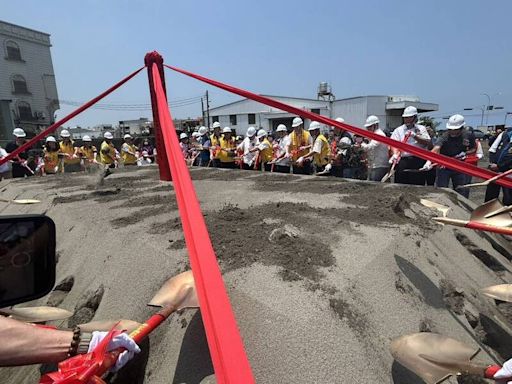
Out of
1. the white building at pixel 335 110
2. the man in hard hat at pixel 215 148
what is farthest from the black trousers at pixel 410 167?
the white building at pixel 335 110

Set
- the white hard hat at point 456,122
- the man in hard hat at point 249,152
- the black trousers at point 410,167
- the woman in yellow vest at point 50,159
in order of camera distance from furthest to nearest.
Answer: the woman in yellow vest at point 50,159, the man in hard hat at point 249,152, the black trousers at point 410,167, the white hard hat at point 456,122

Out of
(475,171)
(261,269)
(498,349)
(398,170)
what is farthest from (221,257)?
(398,170)

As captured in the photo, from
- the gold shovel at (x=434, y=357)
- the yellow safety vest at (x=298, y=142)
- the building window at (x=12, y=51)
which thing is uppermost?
the building window at (x=12, y=51)

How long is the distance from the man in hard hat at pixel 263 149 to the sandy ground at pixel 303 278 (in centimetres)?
417

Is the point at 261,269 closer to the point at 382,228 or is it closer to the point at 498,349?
the point at 382,228

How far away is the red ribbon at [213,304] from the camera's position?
3.71ft

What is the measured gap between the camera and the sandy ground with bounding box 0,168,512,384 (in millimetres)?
1796

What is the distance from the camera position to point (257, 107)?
38031 mm

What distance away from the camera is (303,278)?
2197mm

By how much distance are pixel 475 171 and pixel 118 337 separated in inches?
112

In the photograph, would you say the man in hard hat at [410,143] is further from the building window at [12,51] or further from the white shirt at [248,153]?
the building window at [12,51]

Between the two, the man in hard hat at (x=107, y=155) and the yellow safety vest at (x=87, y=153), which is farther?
the yellow safety vest at (x=87, y=153)

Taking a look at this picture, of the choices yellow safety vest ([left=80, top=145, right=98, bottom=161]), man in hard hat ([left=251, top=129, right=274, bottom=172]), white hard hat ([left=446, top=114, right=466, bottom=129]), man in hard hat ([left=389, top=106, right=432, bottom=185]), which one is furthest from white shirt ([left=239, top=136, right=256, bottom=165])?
yellow safety vest ([left=80, top=145, right=98, bottom=161])

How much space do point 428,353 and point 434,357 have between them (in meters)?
0.03
